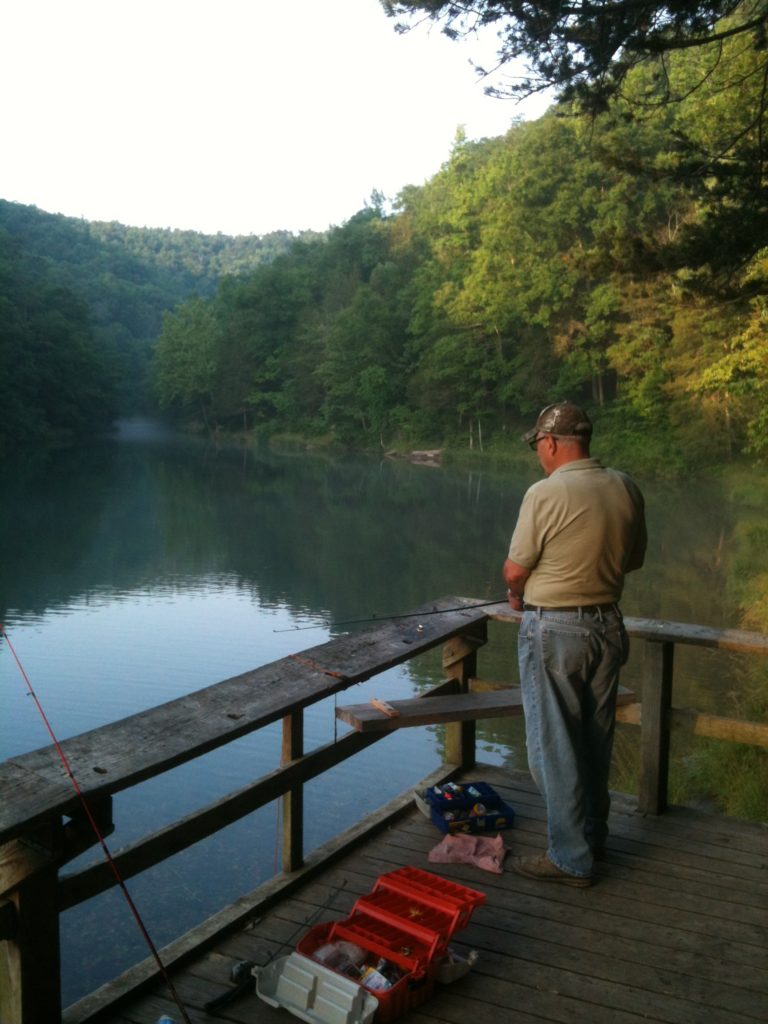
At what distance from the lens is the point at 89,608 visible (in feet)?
47.3

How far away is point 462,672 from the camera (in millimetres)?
4277

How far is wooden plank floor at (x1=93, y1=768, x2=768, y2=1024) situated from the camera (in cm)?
255

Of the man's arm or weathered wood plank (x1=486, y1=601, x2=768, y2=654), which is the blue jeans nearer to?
the man's arm

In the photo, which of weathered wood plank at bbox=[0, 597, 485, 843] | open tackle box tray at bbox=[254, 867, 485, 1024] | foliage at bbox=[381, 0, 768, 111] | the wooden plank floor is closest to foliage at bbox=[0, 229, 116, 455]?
foliage at bbox=[381, 0, 768, 111]

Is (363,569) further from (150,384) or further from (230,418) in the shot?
(150,384)

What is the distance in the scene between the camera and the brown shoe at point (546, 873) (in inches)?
127

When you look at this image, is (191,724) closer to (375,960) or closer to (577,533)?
(375,960)

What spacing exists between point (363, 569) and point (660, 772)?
1433 cm

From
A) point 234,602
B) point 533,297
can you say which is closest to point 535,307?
point 533,297

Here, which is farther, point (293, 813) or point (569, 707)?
point (293, 813)

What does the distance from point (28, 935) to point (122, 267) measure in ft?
361

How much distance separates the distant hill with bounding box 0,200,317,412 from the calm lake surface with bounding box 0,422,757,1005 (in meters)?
29.8

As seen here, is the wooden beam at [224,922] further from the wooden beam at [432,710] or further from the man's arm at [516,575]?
the man's arm at [516,575]

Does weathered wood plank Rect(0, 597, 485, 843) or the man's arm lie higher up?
the man's arm
